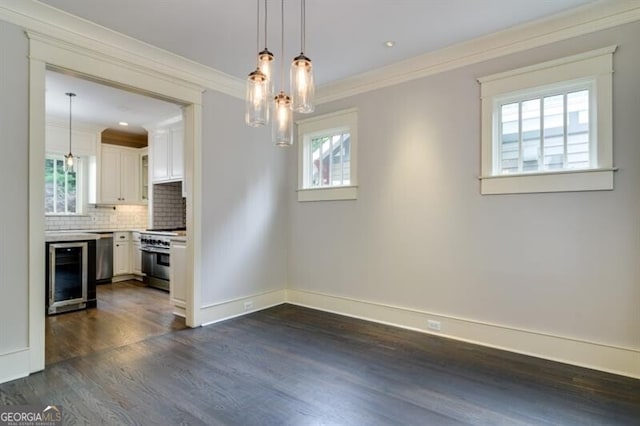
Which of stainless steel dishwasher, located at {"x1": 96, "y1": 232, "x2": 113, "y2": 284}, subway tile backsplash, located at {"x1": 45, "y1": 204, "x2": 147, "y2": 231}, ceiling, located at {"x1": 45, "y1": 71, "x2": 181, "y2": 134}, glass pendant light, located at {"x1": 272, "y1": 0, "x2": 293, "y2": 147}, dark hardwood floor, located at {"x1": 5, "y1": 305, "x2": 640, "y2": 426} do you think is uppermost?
ceiling, located at {"x1": 45, "y1": 71, "x2": 181, "y2": 134}

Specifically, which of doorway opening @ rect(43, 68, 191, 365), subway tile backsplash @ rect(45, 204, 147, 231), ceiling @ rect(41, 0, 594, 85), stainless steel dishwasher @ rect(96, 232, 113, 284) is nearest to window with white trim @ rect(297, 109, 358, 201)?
ceiling @ rect(41, 0, 594, 85)

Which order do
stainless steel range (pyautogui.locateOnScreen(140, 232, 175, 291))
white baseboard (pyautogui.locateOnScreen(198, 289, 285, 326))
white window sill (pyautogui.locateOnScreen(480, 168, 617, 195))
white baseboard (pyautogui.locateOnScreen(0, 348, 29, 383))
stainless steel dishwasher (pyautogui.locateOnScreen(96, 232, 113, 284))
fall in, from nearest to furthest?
white baseboard (pyautogui.locateOnScreen(0, 348, 29, 383)) → white window sill (pyautogui.locateOnScreen(480, 168, 617, 195)) → white baseboard (pyautogui.locateOnScreen(198, 289, 285, 326)) → stainless steel range (pyautogui.locateOnScreen(140, 232, 175, 291)) → stainless steel dishwasher (pyautogui.locateOnScreen(96, 232, 113, 284))

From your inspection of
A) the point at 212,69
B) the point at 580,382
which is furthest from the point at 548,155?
the point at 212,69

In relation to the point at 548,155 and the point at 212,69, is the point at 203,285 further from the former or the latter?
the point at 548,155

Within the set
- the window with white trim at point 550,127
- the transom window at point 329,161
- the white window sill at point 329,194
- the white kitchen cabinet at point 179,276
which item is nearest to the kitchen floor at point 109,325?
the white kitchen cabinet at point 179,276

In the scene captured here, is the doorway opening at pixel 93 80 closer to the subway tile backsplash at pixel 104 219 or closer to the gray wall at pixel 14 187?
the gray wall at pixel 14 187

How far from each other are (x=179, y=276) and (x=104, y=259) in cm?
285

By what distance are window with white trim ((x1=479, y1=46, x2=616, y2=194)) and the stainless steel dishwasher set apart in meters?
6.26

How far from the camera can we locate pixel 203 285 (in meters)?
3.96

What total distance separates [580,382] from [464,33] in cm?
308

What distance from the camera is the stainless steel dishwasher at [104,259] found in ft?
20.2

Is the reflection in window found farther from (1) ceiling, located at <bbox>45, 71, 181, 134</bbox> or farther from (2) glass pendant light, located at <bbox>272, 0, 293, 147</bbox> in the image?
(2) glass pendant light, located at <bbox>272, 0, 293, 147</bbox>

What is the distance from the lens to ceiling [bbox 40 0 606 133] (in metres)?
2.71

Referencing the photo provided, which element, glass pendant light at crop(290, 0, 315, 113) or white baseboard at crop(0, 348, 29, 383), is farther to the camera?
white baseboard at crop(0, 348, 29, 383)
